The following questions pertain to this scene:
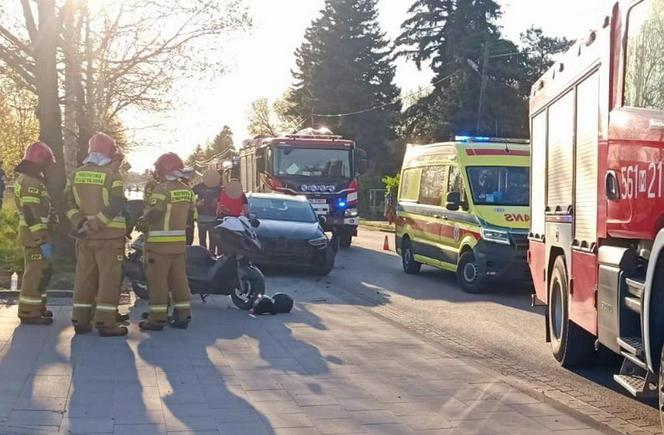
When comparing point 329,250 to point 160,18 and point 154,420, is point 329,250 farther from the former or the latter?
point 154,420

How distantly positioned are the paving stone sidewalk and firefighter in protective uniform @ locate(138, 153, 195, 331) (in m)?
0.39

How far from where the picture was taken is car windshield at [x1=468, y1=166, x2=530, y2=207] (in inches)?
551

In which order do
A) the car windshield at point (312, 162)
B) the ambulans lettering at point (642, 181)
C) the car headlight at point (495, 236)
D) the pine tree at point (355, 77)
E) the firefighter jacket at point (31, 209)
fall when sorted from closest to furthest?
the ambulans lettering at point (642, 181), the firefighter jacket at point (31, 209), the car headlight at point (495, 236), the car windshield at point (312, 162), the pine tree at point (355, 77)

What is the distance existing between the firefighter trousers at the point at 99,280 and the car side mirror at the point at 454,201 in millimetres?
6574

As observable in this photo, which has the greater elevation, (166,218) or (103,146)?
(103,146)

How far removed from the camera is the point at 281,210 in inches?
655

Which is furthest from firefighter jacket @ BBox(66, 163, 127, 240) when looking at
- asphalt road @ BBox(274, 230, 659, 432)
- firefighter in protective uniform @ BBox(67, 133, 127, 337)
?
asphalt road @ BBox(274, 230, 659, 432)

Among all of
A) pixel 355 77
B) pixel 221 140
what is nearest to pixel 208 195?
pixel 355 77

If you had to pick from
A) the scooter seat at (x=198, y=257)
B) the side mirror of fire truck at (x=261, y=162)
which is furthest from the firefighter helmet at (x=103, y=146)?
the side mirror of fire truck at (x=261, y=162)

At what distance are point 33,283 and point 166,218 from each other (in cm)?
158

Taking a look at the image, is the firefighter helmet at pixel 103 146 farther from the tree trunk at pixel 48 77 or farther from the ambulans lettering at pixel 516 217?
the ambulans lettering at pixel 516 217

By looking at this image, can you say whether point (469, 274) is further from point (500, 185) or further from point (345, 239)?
point (345, 239)

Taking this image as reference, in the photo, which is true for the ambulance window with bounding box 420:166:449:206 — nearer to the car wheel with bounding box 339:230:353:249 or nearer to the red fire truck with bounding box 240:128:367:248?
the red fire truck with bounding box 240:128:367:248

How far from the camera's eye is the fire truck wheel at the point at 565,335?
26.3 ft
